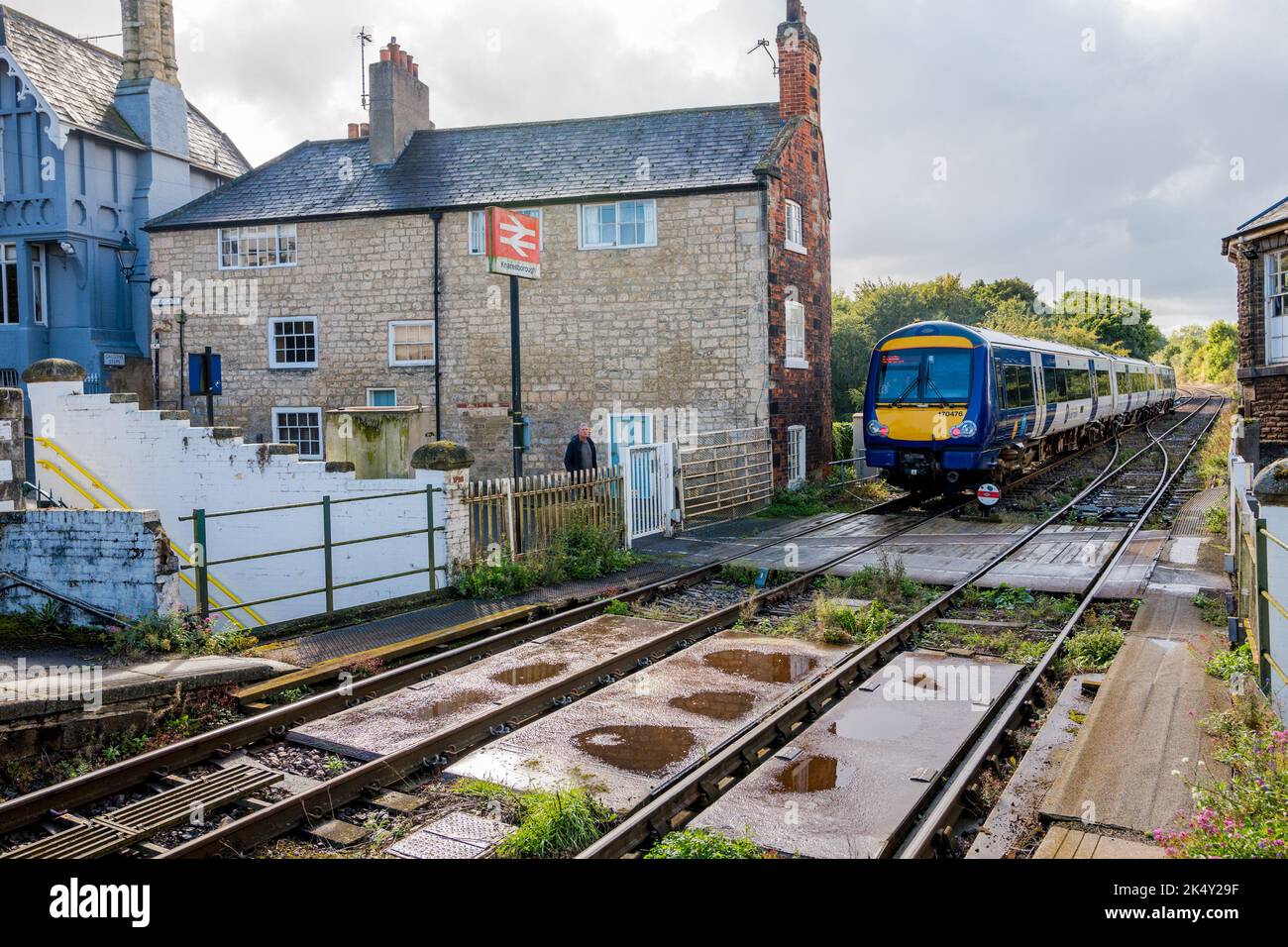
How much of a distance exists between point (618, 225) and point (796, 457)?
629cm

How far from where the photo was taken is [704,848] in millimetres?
5039

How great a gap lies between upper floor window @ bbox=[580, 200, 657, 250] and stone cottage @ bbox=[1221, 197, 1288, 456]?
12570 mm

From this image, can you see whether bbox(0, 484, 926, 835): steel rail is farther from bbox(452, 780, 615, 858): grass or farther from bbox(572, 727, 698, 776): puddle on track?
bbox(572, 727, 698, 776): puddle on track

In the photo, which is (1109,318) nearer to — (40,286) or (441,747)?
(40,286)

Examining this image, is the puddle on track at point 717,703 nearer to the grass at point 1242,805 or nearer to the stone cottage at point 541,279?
the grass at point 1242,805

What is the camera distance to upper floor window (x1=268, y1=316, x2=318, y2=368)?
2350 cm

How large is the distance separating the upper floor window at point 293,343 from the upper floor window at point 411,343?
202cm

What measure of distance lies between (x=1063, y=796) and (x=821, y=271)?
64.2 ft

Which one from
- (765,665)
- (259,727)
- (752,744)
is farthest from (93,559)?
(752,744)

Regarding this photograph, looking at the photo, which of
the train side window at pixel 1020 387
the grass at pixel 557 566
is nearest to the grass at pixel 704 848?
the grass at pixel 557 566

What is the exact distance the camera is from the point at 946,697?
26.1 feet
